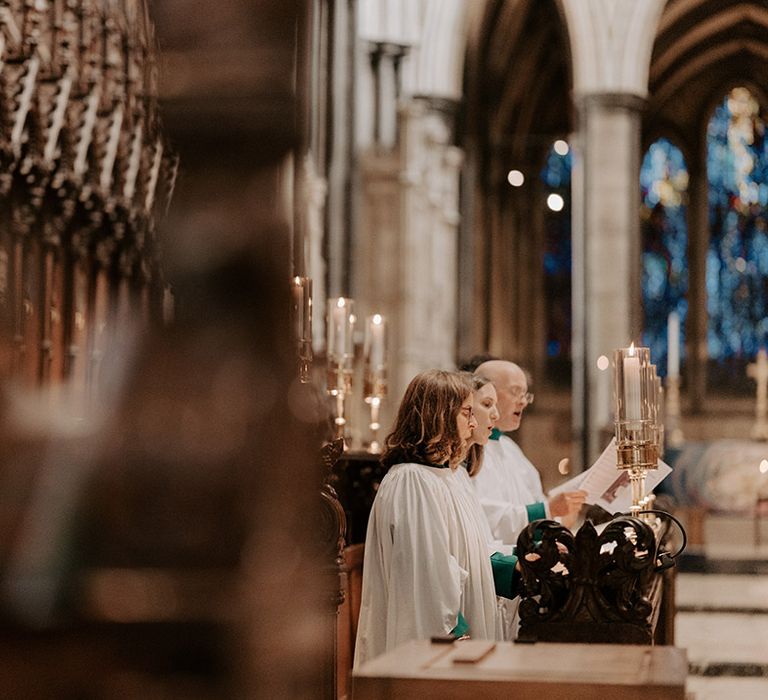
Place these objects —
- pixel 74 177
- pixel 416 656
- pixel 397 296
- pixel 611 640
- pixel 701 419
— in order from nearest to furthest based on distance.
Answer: pixel 74 177 < pixel 416 656 < pixel 611 640 < pixel 397 296 < pixel 701 419

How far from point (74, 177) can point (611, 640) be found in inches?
85.2

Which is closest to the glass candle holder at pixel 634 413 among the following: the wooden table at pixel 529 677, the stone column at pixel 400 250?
the wooden table at pixel 529 677

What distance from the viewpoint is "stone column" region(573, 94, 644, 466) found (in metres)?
15.5

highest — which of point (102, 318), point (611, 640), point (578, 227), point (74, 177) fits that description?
point (578, 227)

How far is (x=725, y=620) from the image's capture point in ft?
30.7

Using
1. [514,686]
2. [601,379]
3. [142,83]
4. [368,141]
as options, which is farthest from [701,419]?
[142,83]

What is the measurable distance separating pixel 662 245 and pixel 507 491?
18335mm

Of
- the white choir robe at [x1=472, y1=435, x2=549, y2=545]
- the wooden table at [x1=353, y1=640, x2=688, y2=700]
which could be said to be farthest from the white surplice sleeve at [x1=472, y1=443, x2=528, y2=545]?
the wooden table at [x1=353, y1=640, x2=688, y2=700]

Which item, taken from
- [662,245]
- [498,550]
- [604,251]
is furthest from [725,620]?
[662,245]

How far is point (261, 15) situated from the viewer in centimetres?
62

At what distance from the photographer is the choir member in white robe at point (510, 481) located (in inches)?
185

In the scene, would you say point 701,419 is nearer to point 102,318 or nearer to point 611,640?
point 611,640

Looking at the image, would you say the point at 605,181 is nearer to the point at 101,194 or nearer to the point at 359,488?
the point at 359,488

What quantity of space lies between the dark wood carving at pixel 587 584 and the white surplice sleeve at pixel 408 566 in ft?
0.80
